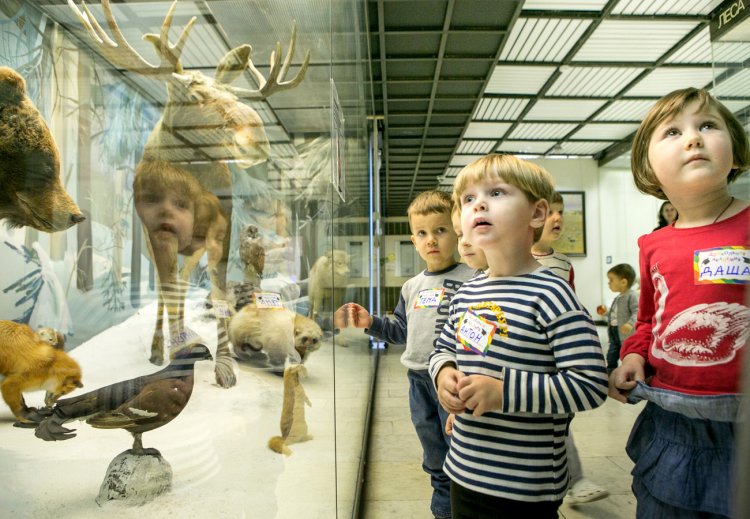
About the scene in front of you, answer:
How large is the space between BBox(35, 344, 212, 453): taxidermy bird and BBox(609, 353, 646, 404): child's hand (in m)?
0.75

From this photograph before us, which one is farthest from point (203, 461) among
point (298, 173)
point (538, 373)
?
point (298, 173)

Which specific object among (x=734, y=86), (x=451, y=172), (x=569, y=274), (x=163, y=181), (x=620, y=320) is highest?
(x=451, y=172)

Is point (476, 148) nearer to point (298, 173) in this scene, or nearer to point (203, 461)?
point (298, 173)

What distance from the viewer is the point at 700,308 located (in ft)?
2.64

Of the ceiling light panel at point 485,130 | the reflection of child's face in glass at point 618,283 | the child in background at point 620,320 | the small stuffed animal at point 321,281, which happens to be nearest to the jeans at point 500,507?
the small stuffed animal at point 321,281

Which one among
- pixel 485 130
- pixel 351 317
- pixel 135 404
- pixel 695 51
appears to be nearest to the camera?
pixel 135 404

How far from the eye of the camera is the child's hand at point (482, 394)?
0.83 meters

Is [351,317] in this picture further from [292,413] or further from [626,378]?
[626,378]

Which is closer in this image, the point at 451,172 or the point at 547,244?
the point at 547,244

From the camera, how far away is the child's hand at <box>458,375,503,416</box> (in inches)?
32.7

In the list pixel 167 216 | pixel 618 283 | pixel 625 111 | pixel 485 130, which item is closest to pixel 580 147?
pixel 625 111

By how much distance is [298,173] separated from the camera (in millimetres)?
1125

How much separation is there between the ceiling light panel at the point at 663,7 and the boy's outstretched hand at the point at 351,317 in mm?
4408

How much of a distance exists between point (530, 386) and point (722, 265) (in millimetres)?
370
